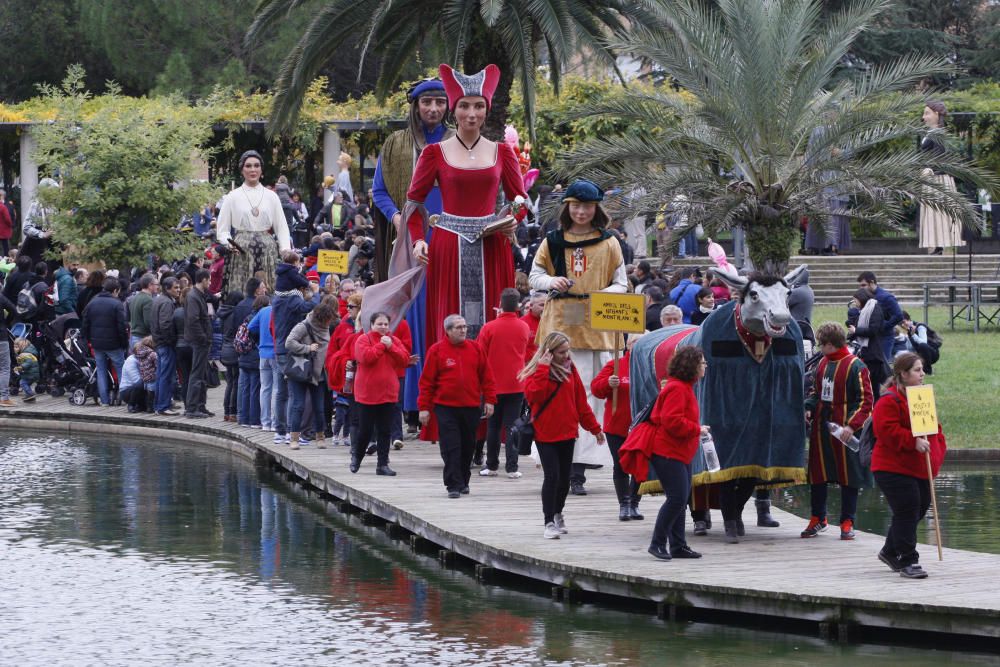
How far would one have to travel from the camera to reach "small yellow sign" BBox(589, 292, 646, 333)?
12.1 meters

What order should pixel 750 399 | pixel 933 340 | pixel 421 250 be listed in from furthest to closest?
pixel 933 340
pixel 421 250
pixel 750 399

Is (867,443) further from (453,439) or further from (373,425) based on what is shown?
(373,425)

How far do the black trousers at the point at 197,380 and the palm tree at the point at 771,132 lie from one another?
4645mm

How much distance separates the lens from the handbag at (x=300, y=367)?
16594mm

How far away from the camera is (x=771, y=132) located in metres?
18.5

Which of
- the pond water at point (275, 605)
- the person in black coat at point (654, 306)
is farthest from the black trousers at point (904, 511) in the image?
the person in black coat at point (654, 306)

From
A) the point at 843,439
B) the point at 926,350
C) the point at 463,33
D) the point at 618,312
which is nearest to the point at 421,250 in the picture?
the point at 618,312

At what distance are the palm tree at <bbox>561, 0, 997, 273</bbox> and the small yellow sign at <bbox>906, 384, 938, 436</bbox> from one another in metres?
8.58

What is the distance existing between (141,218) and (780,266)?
377 inches

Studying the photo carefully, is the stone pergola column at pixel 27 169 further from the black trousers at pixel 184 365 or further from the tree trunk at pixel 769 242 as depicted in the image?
the tree trunk at pixel 769 242

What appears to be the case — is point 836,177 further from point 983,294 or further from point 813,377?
point 983,294

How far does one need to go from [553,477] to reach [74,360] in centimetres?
1232

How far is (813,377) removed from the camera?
1152cm

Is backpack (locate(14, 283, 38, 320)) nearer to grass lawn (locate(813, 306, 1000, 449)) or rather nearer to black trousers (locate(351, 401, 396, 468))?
black trousers (locate(351, 401, 396, 468))
